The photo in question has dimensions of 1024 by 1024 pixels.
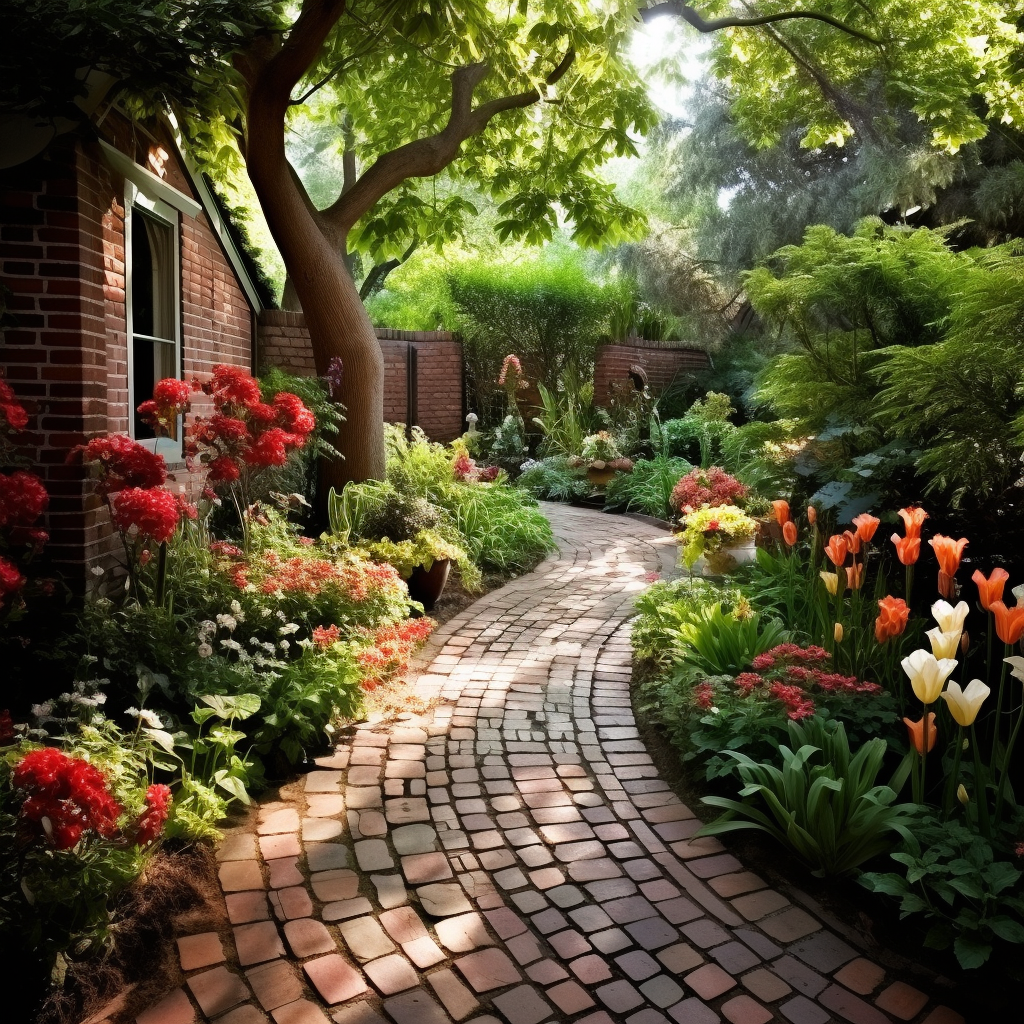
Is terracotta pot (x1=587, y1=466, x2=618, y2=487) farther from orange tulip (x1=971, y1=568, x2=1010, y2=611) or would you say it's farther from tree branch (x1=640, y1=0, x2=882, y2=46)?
orange tulip (x1=971, y1=568, x2=1010, y2=611)

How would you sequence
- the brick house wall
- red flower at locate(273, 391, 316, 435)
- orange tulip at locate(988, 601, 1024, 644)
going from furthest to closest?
red flower at locate(273, 391, 316, 435) → the brick house wall → orange tulip at locate(988, 601, 1024, 644)

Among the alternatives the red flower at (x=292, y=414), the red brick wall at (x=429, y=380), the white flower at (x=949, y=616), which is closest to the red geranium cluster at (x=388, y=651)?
the red flower at (x=292, y=414)

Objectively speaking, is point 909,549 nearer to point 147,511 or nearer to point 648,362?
point 147,511

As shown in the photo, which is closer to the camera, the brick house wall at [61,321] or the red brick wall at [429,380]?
the brick house wall at [61,321]

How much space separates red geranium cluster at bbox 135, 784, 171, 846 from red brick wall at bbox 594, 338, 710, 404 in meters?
11.5

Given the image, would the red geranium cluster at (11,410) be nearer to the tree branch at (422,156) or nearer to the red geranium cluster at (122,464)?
the red geranium cluster at (122,464)

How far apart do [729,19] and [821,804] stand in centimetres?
768

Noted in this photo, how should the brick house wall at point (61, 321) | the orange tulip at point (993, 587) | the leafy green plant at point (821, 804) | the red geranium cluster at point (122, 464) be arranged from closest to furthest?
the orange tulip at point (993, 587) < the leafy green plant at point (821, 804) < the red geranium cluster at point (122, 464) < the brick house wall at point (61, 321)

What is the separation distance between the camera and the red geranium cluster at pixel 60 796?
6.86 feet

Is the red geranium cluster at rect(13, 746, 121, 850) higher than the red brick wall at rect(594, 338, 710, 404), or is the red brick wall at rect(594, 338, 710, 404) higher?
the red brick wall at rect(594, 338, 710, 404)

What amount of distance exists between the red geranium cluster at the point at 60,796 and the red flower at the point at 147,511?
5.09 ft

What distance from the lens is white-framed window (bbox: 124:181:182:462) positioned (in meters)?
5.27

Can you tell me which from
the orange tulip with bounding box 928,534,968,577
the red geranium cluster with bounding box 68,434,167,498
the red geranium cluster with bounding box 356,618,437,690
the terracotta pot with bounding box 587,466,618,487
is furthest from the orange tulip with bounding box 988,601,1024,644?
the terracotta pot with bounding box 587,466,618,487

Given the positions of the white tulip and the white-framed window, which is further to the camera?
the white-framed window
